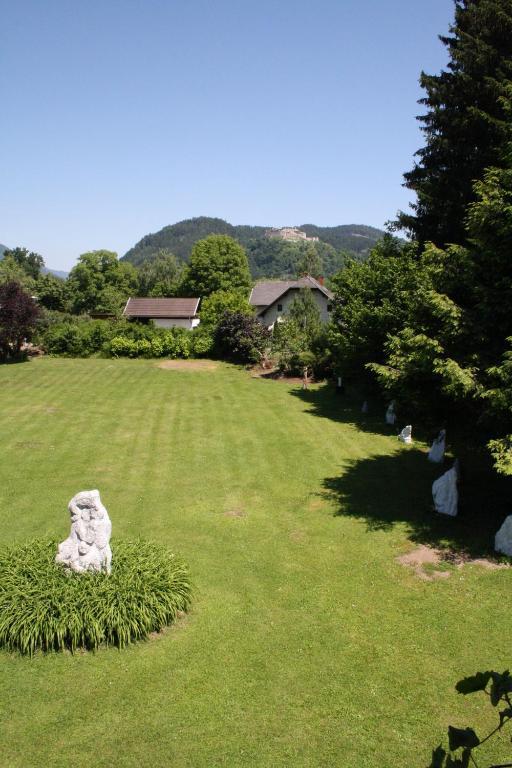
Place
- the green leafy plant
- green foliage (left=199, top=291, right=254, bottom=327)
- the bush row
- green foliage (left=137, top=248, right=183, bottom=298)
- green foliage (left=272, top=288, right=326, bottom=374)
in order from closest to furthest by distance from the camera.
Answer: the green leafy plant < green foliage (left=272, top=288, right=326, bottom=374) < the bush row < green foliage (left=199, top=291, right=254, bottom=327) < green foliage (left=137, top=248, right=183, bottom=298)

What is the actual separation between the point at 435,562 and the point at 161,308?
43.6 metres

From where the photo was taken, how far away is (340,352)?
27703 millimetres

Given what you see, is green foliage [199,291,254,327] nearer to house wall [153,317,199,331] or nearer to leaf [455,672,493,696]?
house wall [153,317,199,331]

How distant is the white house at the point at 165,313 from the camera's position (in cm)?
5112

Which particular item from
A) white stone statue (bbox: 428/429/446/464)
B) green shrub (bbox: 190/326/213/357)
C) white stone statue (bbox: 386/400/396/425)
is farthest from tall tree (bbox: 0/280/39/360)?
white stone statue (bbox: 428/429/446/464)

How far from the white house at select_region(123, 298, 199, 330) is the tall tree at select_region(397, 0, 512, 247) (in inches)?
1142

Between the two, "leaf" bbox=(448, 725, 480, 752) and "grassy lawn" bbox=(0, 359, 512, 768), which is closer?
"leaf" bbox=(448, 725, 480, 752)

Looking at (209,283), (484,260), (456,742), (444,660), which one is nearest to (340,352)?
(484,260)

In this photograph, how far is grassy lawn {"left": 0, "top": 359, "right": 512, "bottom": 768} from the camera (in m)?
7.68

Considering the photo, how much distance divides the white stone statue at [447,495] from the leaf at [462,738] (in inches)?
545

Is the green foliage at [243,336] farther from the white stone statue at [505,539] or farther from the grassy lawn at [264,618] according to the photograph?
the white stone statue at [505,539]

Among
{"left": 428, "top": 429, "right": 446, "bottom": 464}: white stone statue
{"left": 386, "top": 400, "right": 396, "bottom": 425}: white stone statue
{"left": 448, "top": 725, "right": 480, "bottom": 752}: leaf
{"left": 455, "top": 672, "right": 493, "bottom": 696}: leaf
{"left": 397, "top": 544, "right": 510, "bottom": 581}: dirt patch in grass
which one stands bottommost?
{"left": 397, "top": 544, "right": 510, "bottom": 581}: dirt patch in grass

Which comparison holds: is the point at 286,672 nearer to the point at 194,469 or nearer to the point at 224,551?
the point at 224,551

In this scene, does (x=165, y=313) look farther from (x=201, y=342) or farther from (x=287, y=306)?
(x=287, y=306)
